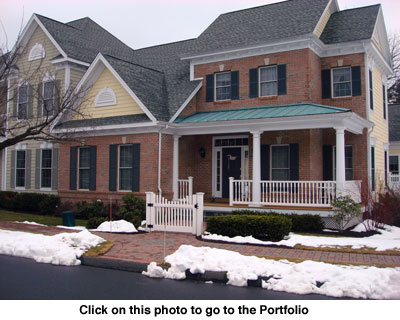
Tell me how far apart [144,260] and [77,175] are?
10.6 m

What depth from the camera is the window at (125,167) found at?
17062 millimetres

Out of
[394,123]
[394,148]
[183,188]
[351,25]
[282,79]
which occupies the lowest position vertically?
[183,188]

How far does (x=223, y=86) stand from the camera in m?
18.8

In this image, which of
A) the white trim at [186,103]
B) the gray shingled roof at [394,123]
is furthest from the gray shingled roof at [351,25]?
the gray shingled roof at [394,123]

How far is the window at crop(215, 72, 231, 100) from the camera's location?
18656mm

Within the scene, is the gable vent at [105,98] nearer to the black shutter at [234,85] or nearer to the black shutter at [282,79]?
the black shutter at [234,85]

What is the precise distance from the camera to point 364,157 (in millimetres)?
16859

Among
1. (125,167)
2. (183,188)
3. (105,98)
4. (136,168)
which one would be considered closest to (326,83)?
(183,188)

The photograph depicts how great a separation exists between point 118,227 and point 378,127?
13046mm

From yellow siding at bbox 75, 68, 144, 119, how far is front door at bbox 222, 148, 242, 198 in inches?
167

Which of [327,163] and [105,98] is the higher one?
[105,98]

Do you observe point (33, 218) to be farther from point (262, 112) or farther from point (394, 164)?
point (394, 164)

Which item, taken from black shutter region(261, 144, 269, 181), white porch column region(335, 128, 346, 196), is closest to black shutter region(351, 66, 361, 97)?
white porch column region(335, 128, 346, 196)

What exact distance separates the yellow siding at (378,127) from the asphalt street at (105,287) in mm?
13084
